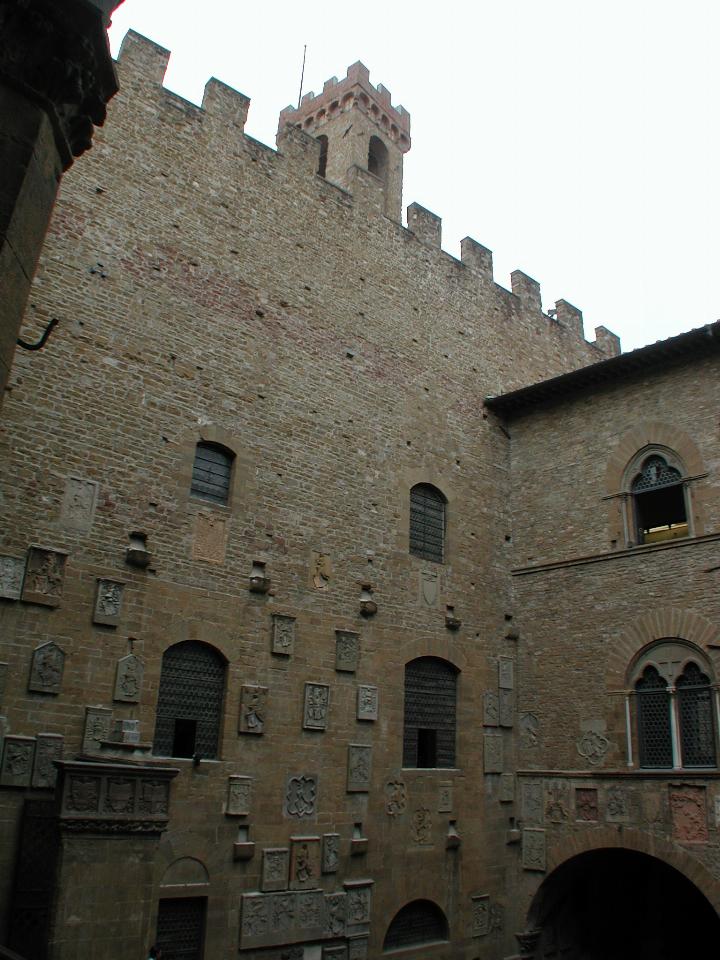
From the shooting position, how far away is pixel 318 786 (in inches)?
443

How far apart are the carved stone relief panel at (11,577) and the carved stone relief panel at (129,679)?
57.1 inches

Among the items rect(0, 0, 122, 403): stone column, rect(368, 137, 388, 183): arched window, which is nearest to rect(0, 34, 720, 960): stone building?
rect(0, 0, 122, 403): stone column

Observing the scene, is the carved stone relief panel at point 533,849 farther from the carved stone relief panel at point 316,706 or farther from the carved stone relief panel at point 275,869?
the carved stone relief panel at point 275,869

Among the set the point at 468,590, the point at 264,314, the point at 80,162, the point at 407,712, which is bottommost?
the point at 407,712

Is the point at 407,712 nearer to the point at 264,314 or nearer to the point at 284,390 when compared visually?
the point at 284,390

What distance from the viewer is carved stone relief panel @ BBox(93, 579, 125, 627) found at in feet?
32.4

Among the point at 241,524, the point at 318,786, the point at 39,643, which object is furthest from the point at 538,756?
the point at 39,643

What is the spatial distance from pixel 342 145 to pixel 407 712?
53.7 feet

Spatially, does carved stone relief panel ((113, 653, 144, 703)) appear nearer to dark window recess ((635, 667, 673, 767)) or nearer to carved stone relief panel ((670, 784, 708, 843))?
dark window recess ((635, 667, 673, 767))

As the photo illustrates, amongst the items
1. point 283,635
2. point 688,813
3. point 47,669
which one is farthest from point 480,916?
point 47,669

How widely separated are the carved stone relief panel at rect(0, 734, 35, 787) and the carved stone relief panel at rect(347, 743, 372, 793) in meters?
4.39

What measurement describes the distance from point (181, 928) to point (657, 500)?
9.28 m

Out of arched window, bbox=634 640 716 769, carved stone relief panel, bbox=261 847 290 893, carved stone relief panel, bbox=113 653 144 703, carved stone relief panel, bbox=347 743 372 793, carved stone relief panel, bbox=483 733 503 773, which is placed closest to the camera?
carved stone relief panel, bbox=113 653 144 703

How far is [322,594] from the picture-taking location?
1212 cm
